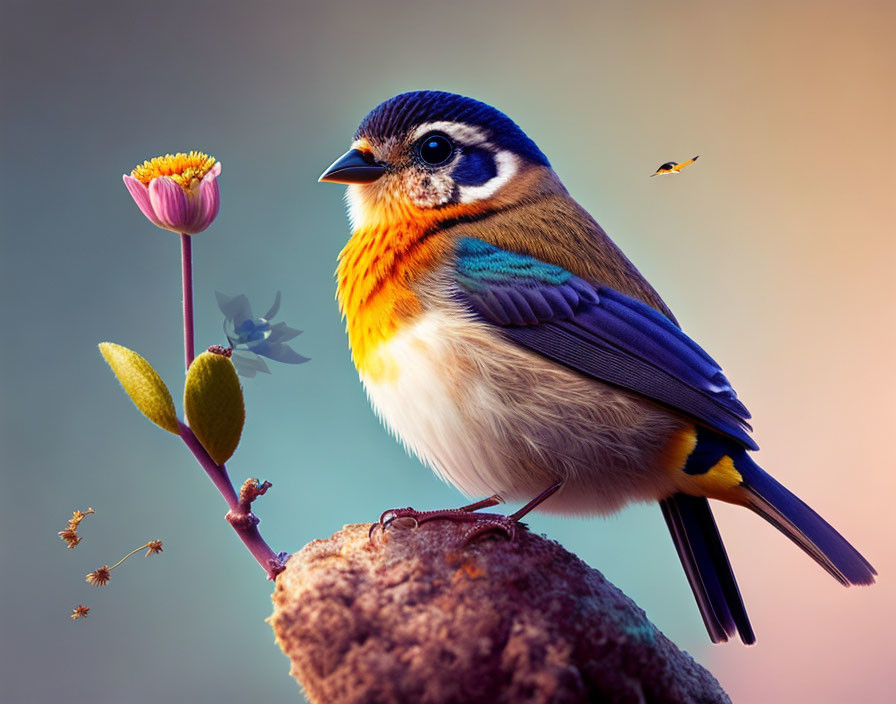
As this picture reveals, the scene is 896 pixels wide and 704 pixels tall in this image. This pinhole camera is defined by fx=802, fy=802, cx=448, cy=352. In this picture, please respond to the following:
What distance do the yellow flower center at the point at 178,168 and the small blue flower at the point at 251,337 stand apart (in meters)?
0.25

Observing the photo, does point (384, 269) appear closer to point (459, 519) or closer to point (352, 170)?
point (352, 170)

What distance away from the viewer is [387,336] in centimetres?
157

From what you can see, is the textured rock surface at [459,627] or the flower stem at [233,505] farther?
the flower stem at [233,505]

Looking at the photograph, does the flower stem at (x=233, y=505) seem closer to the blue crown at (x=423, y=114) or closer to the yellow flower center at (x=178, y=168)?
the yellow flower center at (x=178, y=168)

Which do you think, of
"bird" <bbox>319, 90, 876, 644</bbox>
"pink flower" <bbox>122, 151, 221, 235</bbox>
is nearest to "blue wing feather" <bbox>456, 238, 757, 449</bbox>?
"bird" <bbox>319, 90, 876, 644</bbox>

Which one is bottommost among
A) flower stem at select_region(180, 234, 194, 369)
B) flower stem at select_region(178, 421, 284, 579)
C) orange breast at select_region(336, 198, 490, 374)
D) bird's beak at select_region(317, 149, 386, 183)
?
flower stem at select_region(178, 421, 284, 579)

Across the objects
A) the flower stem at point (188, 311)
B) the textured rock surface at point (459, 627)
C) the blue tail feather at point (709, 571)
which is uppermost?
the flower stem at point (188, 311)

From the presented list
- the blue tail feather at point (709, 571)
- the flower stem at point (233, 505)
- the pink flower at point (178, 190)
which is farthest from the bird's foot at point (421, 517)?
the pink flower at point (178, 190)

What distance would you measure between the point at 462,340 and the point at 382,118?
1.78ft

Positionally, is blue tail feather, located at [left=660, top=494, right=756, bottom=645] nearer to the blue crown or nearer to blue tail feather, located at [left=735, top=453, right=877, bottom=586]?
blue tail feather, located at [left=735, top=453, right=877, bottom=586]

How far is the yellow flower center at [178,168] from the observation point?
1444 millimetres

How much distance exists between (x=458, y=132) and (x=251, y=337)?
62cm

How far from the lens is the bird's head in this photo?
1.71m

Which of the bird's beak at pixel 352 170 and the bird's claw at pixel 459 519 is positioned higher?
the bird's beak at pixel 352 170
